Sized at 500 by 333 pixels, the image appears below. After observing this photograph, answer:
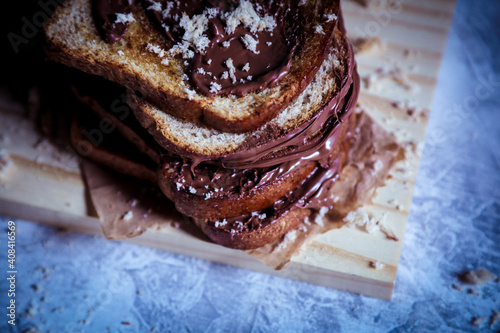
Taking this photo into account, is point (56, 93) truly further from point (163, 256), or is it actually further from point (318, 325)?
point (318, 325)

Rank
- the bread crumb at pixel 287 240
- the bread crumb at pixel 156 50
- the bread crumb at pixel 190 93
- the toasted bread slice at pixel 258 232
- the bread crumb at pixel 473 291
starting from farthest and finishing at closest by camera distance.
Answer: the bread crumb at pixel 473 291 → the bread crumb at pixel 287 240 → the toasted bread slice at pixel 258 232 → the bread crumb at pixel 156 50 → the bread crumb at pixel 190 93

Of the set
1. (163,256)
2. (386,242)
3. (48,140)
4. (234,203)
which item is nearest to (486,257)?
(386,242)

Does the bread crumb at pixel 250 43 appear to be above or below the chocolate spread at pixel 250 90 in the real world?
above

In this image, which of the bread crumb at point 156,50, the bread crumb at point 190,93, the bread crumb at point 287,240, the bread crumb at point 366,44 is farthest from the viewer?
the bread crumb at point 366,44

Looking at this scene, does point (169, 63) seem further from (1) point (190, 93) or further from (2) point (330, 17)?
(2) point (330, 17)

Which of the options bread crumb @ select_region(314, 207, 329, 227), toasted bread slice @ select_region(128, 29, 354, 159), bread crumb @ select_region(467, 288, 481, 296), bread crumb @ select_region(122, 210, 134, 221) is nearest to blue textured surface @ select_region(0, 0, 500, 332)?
bread crumb @ select_region(467, 288, 481, 296)

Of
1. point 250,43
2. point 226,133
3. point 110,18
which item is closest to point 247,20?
point 250,43

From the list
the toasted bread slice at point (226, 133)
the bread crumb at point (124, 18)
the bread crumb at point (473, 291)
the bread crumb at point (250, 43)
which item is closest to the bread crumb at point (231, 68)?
the bread crumb at point (250, 43)

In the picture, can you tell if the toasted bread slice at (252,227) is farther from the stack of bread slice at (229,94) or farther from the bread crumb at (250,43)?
the bread crumb at (250,43)
